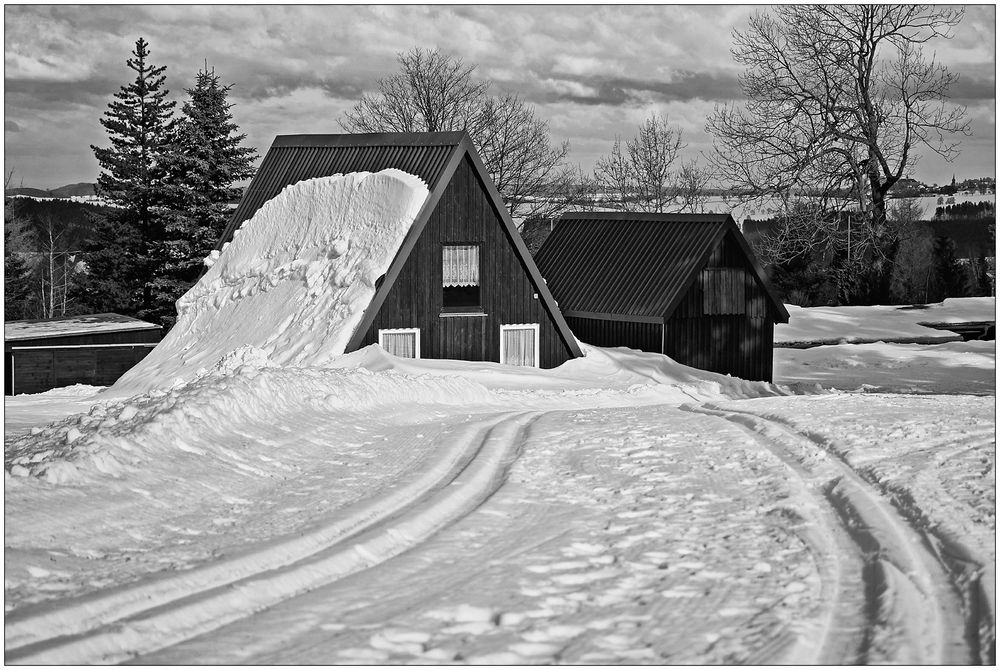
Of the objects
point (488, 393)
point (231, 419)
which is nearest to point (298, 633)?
point (231, 419)

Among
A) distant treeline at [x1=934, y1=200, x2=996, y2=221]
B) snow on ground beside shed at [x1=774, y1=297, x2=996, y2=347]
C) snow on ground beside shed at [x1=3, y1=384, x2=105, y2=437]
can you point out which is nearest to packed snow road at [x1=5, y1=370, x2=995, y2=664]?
snow on ground beside shed at [x1=3, y1=384, x2=105, y2=437]

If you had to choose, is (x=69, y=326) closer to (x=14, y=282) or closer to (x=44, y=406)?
(x=44, y=406)

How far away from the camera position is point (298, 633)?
22.0 feet

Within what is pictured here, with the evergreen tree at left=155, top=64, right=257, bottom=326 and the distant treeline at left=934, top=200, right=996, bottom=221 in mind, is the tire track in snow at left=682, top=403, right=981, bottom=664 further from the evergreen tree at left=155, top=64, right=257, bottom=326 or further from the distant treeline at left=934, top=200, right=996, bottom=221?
the distant treeline at left=934, top=200, right=996, bottom=221

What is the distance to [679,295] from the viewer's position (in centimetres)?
3003

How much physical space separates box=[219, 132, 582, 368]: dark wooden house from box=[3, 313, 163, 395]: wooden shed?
8.74 meters

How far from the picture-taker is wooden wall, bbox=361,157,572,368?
2598 cm

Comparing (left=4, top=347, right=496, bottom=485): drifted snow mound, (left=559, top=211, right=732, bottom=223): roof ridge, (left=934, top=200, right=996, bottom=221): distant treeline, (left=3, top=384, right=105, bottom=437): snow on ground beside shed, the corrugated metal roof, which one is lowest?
(left=3, top=384, right=105, bottom=437): snow on ground beside shed

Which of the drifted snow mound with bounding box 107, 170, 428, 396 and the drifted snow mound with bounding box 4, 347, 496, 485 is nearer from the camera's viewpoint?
the drifted snow mound with bounding box 4, 347, 496, 485

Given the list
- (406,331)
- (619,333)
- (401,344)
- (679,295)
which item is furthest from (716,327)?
(401,344)

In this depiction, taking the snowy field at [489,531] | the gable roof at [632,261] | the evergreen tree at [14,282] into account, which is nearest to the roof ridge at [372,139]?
the gable roof at [632,261]

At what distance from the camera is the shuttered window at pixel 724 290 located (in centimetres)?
3105

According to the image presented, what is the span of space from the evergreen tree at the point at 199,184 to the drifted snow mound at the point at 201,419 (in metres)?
28.5

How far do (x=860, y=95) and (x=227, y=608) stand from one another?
146 feet
